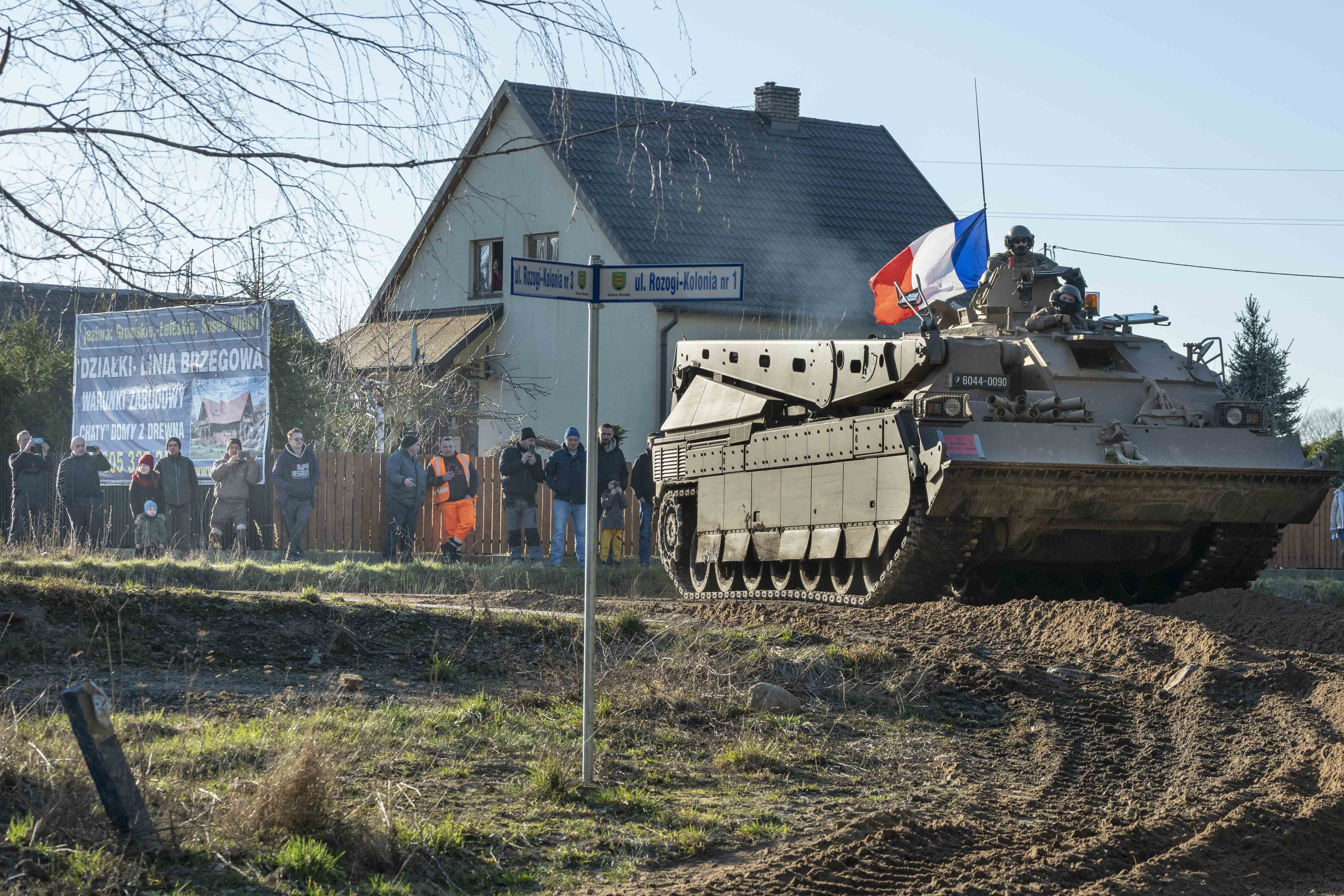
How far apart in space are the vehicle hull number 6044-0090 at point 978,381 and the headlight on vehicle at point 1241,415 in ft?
6.15

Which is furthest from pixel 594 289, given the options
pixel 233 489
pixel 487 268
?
pixel 487 268

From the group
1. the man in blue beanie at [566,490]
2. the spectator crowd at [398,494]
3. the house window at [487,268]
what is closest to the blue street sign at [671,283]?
the man in blue beanie at [566,490]

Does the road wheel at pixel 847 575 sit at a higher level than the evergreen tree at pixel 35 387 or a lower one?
lower

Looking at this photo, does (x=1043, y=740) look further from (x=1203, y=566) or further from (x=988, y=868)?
(x=1203, y=566)

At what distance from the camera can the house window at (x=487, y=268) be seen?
99.8 feet

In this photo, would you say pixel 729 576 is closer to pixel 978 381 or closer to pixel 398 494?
pixel 978 381

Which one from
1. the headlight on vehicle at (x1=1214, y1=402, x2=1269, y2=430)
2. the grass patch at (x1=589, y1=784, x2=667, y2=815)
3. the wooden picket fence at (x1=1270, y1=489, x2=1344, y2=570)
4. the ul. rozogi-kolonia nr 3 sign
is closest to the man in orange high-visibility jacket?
the ul. rozogi-kolonia nr 3 sign

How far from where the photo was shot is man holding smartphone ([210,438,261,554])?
18.9 m

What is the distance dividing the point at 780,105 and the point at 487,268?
271 inches

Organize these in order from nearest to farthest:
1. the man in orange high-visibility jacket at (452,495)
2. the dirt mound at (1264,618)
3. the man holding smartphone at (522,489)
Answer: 1. the dirt mound at (1264,618)
2. the man holding smartphone at (522,489)
3. the man in orange high-visibility jacket at (452,495)

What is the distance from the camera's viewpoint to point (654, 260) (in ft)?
87.5

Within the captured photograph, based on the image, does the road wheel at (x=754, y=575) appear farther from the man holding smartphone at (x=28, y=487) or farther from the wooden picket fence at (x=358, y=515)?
the man holding smartphone at (x=28, y=487)

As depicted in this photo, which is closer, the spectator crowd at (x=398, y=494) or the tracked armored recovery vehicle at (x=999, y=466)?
the tracked armored recovery vehicle at (x=999, y=466)

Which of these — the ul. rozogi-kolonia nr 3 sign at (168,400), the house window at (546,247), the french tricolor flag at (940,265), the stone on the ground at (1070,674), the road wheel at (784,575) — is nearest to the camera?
the stone on the ground at (1070,674)
